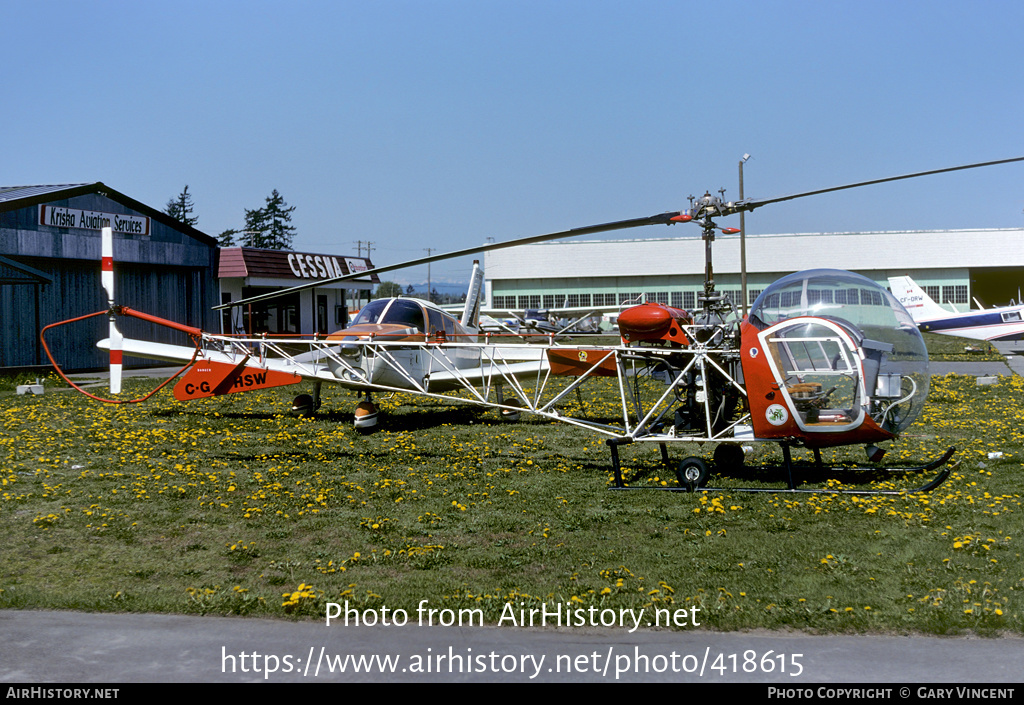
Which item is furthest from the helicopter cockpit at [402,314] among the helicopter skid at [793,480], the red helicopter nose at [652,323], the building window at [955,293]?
the building window at [955,293]

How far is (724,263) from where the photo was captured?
70250 millimetres

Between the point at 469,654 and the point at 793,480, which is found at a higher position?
the point at 793,480

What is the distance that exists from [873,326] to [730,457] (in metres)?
2.65

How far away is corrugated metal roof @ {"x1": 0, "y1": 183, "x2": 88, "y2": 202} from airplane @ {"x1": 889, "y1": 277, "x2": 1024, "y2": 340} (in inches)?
1324

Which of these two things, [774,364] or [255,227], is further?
[255,227]

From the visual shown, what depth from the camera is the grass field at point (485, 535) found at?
566 centimetres

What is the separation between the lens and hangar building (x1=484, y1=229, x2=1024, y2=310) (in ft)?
228

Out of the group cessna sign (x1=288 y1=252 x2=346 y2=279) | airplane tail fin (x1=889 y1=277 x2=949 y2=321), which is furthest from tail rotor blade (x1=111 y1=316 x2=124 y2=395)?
airplane tail fin (x1=889 y1=277 x2=949 y2=321)

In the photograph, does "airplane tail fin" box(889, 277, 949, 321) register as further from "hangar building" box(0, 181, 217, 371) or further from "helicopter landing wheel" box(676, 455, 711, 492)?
"helicopter landing wheel" box(676, 455, 711, 492)

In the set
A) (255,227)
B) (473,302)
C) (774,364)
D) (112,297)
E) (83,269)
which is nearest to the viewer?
(774,364)

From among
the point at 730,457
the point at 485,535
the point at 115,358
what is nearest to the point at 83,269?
the point at 115,358

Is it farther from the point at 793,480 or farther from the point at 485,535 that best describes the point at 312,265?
the point at 485,535

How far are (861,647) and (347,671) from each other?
9.96 feet

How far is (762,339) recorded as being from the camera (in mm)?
8953
